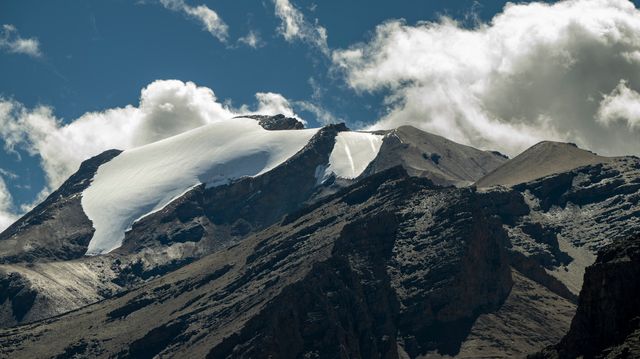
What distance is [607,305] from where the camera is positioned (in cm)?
14625

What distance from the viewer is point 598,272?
149m

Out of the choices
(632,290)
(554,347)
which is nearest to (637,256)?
(632,290)

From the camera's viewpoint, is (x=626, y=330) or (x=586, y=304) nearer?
(x=626, y=330)

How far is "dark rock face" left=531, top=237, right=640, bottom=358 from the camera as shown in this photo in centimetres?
14225

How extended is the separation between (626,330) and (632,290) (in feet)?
20.5

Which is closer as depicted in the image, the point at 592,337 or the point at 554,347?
the point at 592,337

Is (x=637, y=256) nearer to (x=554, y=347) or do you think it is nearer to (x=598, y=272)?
(x=598, y=272)

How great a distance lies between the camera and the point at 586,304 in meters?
150

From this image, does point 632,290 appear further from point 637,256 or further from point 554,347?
point 554,347

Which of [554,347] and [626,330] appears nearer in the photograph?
[626,330]

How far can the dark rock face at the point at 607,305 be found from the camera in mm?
142250

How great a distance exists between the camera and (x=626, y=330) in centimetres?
13950

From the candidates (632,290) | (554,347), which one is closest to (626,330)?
(632,290)

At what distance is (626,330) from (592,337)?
809cm
